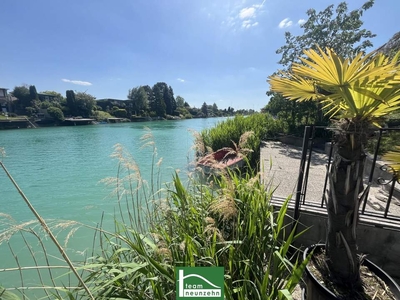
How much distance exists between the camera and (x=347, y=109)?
3.74 ft

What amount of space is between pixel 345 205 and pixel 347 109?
0.56m

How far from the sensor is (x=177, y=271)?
1.01 metres

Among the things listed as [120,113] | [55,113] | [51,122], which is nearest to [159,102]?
[120,113]

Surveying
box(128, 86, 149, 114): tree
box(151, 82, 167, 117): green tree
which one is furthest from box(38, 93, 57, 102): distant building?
box(151, 82, 167, 117): green tree

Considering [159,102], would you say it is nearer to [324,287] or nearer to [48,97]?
[48,97]

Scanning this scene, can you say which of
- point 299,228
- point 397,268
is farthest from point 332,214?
point 397,268

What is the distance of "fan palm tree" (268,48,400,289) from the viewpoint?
0.88 metres

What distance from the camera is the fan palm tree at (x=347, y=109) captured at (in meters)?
0.88

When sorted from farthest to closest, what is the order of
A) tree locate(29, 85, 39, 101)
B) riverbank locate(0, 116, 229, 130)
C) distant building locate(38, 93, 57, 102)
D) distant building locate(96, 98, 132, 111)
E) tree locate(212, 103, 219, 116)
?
tree locate(212, 103, 219, 116), distant building locate(96, 98, 132, 111), distant building locate(38, 93, 57, 102), tree locate(29, 85, 39, 101), riverbank locate(0, 116, 229, 130)

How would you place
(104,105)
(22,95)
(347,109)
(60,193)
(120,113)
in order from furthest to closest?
(104,105), (120,113), (22,95), (60,193), (347,109)

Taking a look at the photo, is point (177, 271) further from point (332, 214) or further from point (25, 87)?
point (25, 87)

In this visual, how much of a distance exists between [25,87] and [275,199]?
202 ft

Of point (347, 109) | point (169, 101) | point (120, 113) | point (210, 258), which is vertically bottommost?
point (210, 258)

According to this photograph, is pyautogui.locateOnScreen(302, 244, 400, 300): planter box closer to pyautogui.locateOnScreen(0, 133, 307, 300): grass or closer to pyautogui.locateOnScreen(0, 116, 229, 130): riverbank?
pyautogui.locateOnScreen(0, 133, 307, 300): grass
